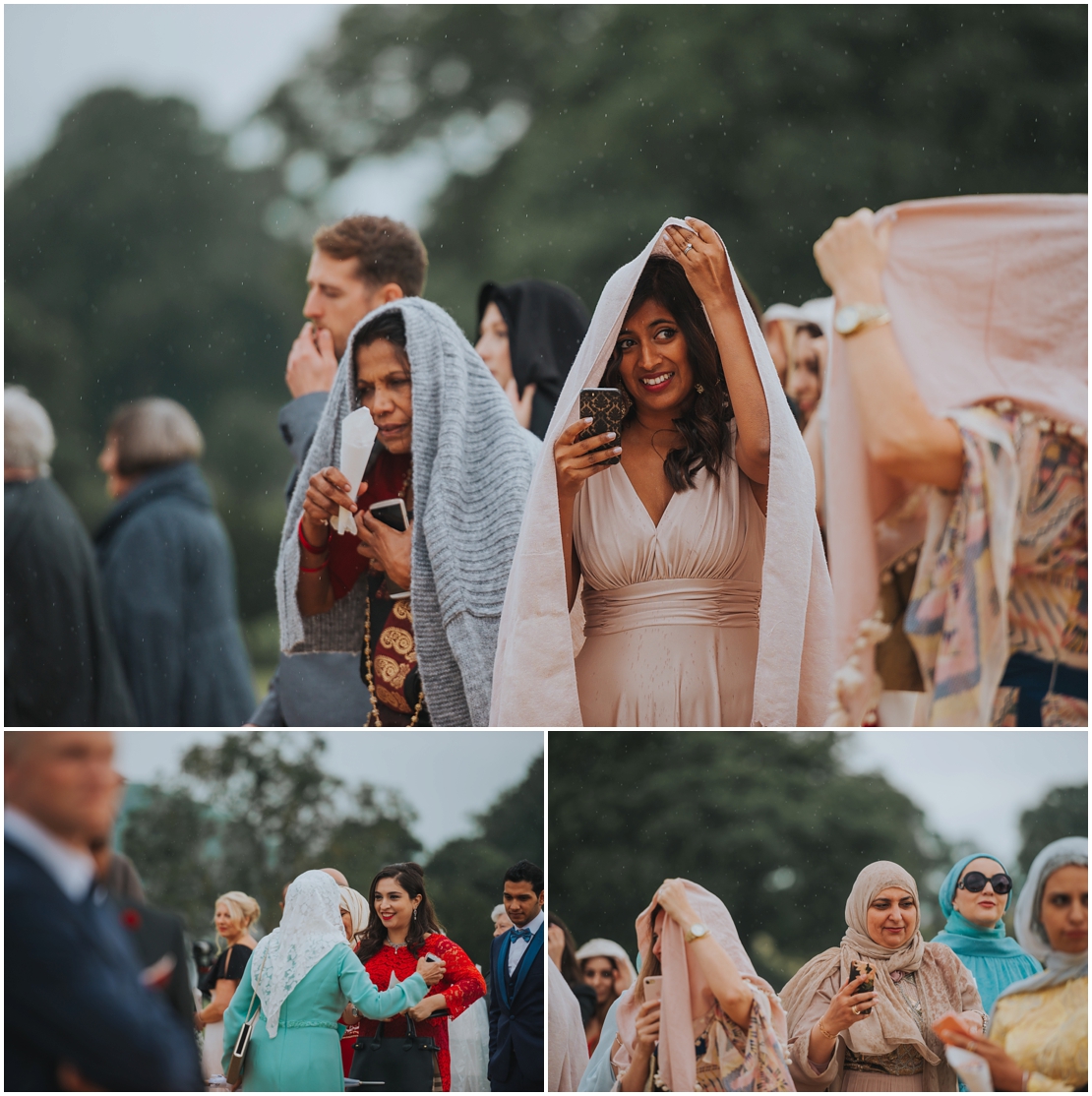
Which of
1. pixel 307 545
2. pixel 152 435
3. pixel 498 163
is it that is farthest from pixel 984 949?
pixel 152 435

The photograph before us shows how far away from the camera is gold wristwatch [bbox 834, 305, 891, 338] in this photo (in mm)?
2557

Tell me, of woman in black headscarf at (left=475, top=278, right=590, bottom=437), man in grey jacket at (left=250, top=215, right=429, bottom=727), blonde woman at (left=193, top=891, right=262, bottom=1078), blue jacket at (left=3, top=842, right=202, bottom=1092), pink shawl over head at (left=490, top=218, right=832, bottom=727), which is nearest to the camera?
blue jacket at (left=3, top=842, right=202, bottom=1092)

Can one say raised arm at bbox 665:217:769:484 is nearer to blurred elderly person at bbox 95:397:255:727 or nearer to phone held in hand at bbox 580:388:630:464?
phone held in hand at bbox 580:388:630:464

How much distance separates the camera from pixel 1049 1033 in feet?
7.91

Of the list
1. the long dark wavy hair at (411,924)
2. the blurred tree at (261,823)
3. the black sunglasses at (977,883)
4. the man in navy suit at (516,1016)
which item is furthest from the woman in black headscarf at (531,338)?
the black sunglasses at (977,883)

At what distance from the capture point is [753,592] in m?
2.34

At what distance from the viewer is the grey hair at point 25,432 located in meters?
2.76

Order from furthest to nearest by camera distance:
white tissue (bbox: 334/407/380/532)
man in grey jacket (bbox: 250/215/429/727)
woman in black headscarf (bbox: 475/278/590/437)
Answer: woman in black headscarf (bbox: 475/278/590/437), man in grey jacket (bbox: 250/215/429/727), white tissue (bbox: 334/407/380/532)

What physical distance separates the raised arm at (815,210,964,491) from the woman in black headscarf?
0.60 meters

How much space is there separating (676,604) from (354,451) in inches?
28.5

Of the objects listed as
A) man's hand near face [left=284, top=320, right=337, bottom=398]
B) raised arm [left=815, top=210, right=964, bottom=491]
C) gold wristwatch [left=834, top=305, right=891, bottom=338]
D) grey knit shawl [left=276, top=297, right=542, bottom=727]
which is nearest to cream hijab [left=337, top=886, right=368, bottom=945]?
grey knit shawl [left=276, top=297, right=542, bottom=727]

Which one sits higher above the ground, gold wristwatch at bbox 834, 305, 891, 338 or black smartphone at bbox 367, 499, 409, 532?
gold wristwatch at bbox 834, 305, 891, 338

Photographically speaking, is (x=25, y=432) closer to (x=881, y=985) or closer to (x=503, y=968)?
(x=503, y=968)

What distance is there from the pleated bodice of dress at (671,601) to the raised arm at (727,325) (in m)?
0.10
